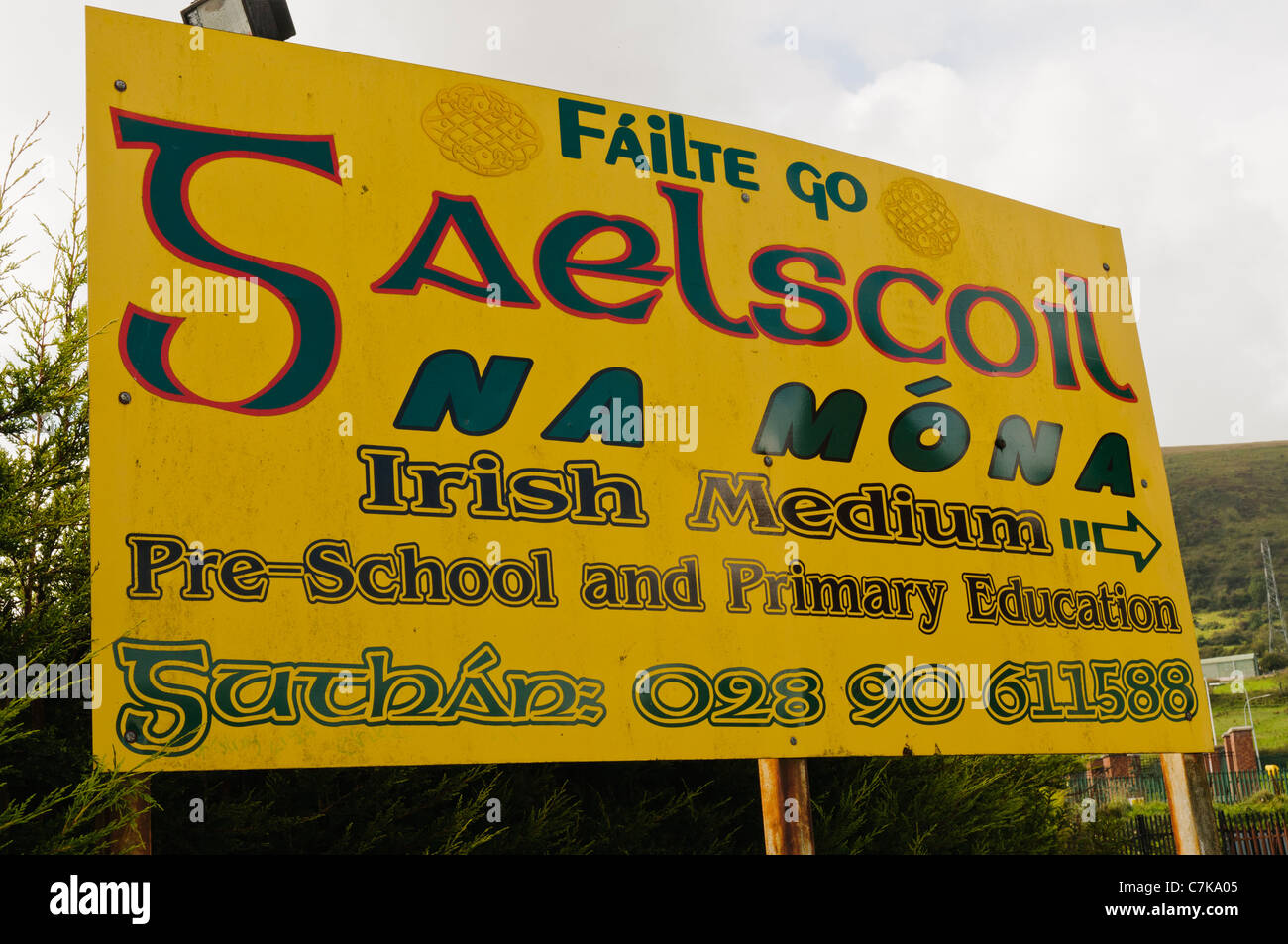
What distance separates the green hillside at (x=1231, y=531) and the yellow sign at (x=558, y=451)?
6054 cm

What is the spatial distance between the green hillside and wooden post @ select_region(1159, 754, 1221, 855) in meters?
59.9

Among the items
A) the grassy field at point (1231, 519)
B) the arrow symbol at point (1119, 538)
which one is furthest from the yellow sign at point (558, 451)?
the grassy field at point (1231, 519)

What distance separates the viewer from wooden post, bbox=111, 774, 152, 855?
11.4 ft

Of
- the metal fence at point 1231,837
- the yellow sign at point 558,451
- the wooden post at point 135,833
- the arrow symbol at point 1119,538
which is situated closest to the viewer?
the wooden post at point 135,833

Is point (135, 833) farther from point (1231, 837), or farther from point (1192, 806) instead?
point (1231, 837)

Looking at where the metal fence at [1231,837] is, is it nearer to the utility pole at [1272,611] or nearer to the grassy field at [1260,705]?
the grassy field at [1260,705]

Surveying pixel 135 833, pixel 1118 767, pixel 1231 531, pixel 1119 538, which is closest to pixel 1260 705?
pixel 1231 531

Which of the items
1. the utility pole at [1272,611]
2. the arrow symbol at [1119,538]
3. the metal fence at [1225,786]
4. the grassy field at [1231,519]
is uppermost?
the grassy field at [1231,519]

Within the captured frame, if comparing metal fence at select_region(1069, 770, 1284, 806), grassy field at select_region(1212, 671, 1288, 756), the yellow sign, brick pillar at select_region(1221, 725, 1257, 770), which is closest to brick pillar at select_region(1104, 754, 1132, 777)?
metal fence at select_region(1069, 770, 1284, 806)

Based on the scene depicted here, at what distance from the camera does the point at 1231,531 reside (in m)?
74.3

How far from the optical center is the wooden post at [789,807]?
438 centimetres
